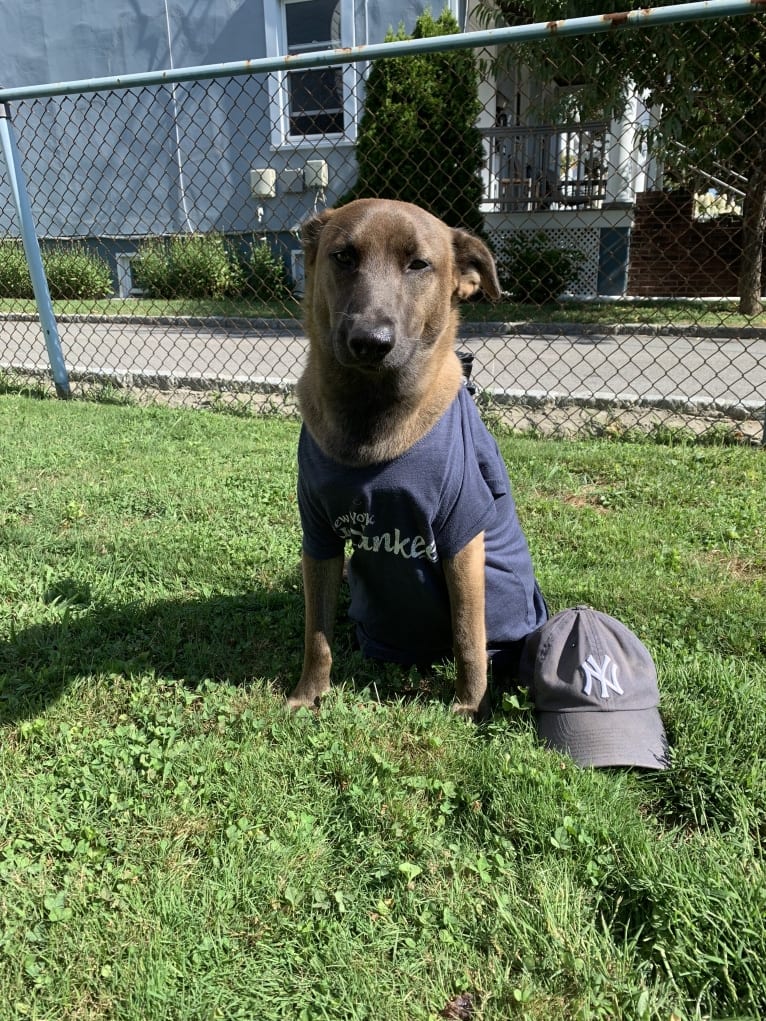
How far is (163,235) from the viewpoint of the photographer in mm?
13008

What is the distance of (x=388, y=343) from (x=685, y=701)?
1.39m

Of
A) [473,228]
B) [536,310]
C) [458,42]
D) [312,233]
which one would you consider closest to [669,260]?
[536,310]

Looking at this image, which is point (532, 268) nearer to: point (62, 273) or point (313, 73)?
point (313, 73)

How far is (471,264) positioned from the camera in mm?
2457

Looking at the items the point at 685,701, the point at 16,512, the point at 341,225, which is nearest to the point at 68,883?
the point at 685,701

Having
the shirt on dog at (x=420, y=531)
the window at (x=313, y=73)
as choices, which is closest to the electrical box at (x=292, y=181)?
the window at (x=313, y=73)

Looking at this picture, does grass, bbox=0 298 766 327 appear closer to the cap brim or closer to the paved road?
the paved road

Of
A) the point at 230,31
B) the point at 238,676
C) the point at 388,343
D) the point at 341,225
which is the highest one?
the point at 230,31

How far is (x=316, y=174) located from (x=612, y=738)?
1227 centimetres

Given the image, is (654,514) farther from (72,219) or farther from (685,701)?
(72,219)

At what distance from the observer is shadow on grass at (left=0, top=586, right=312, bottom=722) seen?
245 centimetres

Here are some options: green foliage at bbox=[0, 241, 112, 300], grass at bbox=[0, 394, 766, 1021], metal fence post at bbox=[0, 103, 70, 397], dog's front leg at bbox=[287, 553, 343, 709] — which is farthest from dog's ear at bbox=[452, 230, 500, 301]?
green foliage at bbox=[0, 241, 112, 300]

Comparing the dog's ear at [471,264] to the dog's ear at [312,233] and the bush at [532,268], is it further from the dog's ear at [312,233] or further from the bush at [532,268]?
the bush at [532,268]

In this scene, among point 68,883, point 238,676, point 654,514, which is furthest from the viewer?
point 654,514
